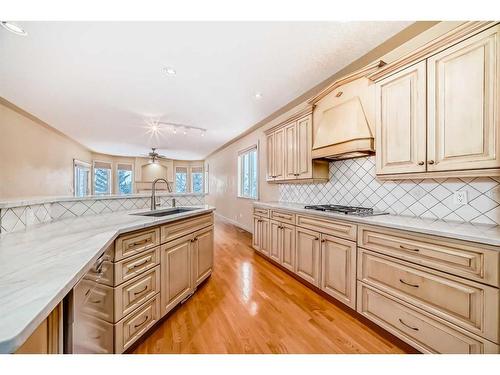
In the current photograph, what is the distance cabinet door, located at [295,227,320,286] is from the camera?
2180 millimetres

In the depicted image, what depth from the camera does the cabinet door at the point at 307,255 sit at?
A: 2.18m

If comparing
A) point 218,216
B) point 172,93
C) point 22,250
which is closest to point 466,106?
point 22,250

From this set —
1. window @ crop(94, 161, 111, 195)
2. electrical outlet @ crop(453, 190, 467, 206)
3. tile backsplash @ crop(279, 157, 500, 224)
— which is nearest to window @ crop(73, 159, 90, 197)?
window @ crop(94, 161, 111, 195)

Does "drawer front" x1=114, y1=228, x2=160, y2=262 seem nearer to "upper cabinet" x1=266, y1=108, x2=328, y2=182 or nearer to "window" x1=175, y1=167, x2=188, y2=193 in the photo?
"upper cabinet" x1=266, y1=108, x2=328, y2=182

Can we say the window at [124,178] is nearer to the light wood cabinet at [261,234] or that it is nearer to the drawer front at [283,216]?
the light wood cabinet at [261,234]

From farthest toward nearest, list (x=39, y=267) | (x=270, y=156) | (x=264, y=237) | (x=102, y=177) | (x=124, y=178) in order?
(x=124, y=178) < (x=102, y=177) < (x=270, y=156) < (x=264, y=237) < (x=39, y=267)

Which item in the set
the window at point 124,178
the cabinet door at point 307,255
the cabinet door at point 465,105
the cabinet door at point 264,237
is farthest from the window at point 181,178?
the cabinet door at point 465,105

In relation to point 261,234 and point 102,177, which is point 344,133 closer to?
point 261,234

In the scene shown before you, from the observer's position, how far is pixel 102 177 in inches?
323

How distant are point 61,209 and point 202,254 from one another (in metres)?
1.37

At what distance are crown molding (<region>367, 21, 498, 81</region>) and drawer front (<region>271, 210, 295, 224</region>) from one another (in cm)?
172

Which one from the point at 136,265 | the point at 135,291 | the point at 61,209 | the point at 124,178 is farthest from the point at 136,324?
the point at 124,178

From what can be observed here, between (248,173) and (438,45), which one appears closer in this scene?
(438,45)
